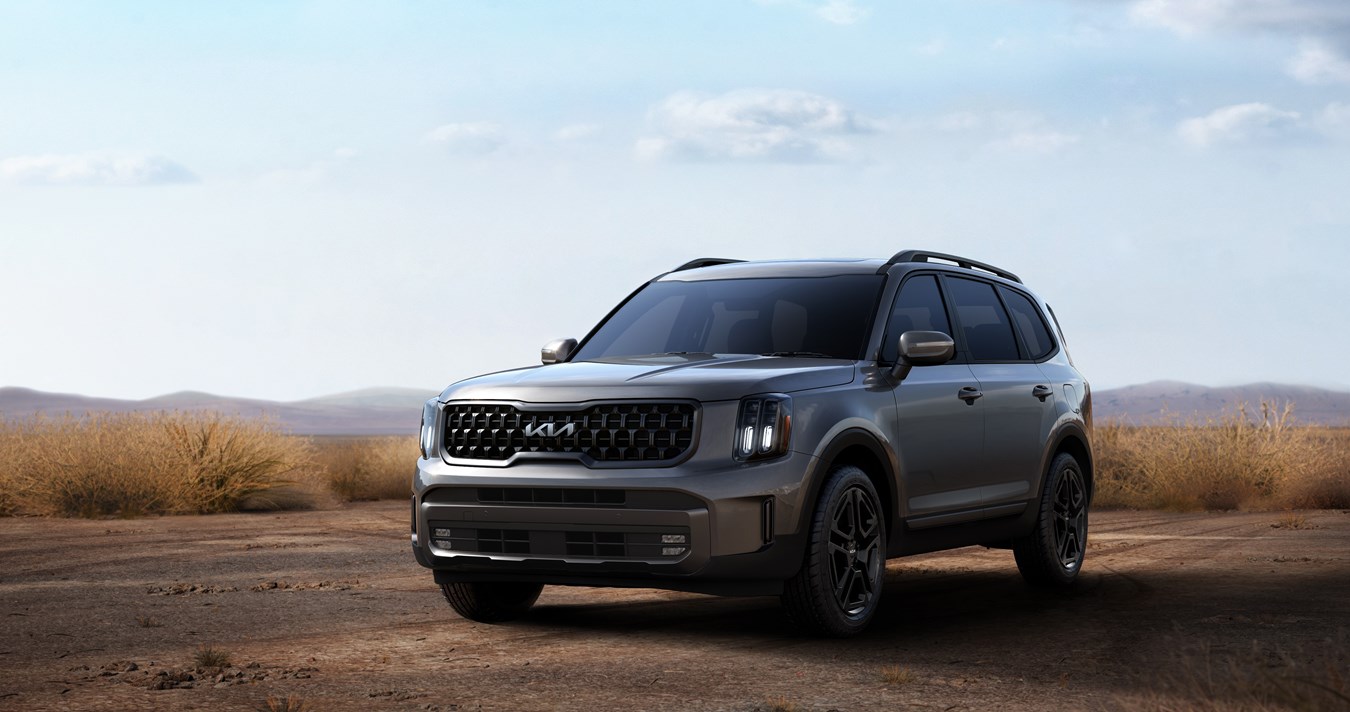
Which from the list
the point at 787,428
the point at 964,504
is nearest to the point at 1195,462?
the point at 964,504

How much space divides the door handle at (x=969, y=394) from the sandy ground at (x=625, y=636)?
1.26 meters

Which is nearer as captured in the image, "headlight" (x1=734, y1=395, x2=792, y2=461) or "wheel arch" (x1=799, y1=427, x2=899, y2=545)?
"headlight" (x1=734, y1=395, x2=792, y2=461)

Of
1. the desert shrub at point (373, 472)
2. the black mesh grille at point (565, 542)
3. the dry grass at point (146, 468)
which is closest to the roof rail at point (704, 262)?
the black mesh grille at point (565, 542)

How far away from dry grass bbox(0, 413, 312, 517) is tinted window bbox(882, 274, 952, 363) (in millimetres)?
13203

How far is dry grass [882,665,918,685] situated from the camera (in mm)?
6352

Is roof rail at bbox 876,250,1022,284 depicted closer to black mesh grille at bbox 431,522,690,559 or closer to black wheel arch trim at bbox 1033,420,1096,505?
black wheel arch trim at bbox 1033,420,1096,505

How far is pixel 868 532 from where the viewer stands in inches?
303

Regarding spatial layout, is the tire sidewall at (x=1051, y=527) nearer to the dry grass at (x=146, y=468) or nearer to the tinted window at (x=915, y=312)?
the tinted window at (x=915, y=312)

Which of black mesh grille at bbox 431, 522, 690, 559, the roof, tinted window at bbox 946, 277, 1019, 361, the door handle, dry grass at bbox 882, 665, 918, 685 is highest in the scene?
the roof

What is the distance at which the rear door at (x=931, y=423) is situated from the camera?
813 centimetres

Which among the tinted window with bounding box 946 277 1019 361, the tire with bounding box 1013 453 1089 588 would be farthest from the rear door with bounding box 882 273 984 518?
the tire with bounding box 1013 453 1089 588

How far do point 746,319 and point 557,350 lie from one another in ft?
3.73

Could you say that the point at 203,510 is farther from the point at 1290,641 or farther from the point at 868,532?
the point at 1290,641

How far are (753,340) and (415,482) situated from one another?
2.09 metres
